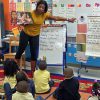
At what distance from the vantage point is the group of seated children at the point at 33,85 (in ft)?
8.44

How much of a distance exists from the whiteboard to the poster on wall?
0.44 metres

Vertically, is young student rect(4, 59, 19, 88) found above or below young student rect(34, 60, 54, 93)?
above

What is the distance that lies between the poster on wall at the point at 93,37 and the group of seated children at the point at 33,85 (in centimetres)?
118

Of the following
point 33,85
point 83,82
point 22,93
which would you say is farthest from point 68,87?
point 83,82

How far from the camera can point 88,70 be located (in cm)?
548

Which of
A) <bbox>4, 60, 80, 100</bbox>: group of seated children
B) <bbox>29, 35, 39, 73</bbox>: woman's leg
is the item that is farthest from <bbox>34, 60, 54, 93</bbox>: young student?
<bbox>29, 35, 39, 73</bbox>: woman's leg

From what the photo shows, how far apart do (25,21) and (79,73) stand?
1.59 metres

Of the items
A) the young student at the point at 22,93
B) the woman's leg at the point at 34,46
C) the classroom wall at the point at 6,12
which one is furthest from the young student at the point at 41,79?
the classroom wall at the point at 6,12

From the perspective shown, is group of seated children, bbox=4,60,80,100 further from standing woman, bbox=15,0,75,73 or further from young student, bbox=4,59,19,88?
standing woman, bbox=15,0,75,73

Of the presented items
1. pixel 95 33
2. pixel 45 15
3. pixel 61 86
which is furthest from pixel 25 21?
pixel 61 86

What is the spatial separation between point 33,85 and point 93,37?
6.92 feet

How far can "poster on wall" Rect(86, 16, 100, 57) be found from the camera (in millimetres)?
4805

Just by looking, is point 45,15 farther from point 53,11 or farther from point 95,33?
point 53,11

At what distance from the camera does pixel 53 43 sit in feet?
16.7
